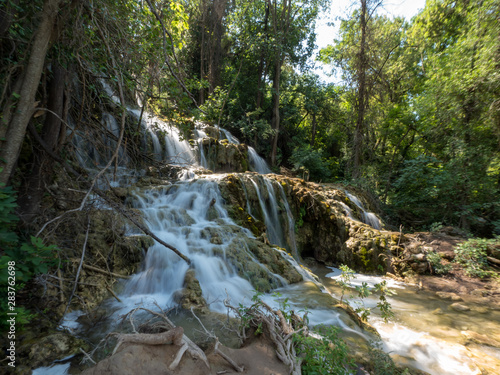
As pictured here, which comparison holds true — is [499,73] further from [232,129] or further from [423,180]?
[232,129]

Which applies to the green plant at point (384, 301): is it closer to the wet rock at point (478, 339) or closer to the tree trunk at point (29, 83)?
the wet rock at point (478, 339)

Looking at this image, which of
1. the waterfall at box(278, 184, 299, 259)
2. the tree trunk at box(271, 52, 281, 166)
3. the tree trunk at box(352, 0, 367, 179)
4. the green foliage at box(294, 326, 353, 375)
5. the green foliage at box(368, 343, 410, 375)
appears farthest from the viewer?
the tree trunk at box(271, 52, 281, 166)

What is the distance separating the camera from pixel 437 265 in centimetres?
729

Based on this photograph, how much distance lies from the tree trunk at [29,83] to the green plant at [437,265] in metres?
9.95

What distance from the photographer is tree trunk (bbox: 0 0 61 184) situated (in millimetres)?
2490

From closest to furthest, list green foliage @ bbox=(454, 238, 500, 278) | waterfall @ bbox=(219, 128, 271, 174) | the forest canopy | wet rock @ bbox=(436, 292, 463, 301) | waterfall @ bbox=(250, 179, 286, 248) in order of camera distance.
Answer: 1. the forest canopy
2. wet rock @ bbox=(436, 292, 463, 301)
3. green foliage @ bbox=(454, 238, 500, 278)
4. waterfall @ bbox=(250, 179, 286, 248)
5. waterfall @ bbox=(219, 128, 271, 174)

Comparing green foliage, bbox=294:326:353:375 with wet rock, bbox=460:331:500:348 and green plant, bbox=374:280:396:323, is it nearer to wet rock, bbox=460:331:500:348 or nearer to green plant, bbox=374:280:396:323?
green plant, bbox=374:280:396:323

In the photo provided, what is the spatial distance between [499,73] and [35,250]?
41.5ft

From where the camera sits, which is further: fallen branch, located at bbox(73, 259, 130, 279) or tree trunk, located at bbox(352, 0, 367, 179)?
tree trunk, located at bbox(352, 0, 367, 179)

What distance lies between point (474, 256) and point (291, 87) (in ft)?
49.3

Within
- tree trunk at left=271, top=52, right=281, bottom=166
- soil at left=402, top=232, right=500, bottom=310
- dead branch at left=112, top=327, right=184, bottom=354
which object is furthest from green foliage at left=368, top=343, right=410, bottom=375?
tree trunk at left=271, top=52, right=281, bottom=166

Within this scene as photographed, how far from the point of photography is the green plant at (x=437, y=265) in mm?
7137

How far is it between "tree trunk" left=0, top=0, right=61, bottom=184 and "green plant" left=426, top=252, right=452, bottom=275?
392 inches

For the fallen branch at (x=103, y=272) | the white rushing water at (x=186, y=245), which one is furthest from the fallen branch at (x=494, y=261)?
the fallen branch at (x=103, y=272)
